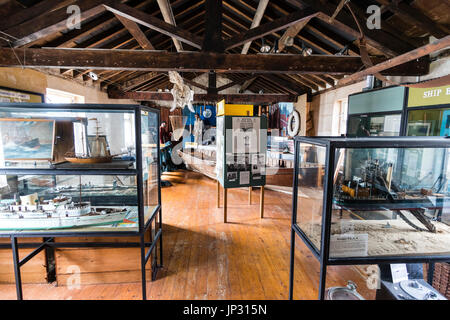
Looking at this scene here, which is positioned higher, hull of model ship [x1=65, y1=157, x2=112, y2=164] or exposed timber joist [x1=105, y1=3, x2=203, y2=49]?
exposed timber joist [x1=105, y1=3, x2=203, y2=49]

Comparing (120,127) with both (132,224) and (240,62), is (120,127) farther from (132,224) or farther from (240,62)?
(240,62)

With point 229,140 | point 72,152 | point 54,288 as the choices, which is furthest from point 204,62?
point 54,288

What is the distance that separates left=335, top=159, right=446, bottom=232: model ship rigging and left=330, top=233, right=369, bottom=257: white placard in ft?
1.46

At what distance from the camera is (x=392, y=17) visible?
3.50 metres

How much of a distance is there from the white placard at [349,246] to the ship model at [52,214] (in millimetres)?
1629

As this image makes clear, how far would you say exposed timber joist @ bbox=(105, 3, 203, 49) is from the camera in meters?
3.27

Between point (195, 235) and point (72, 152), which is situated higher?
point (72, 152)

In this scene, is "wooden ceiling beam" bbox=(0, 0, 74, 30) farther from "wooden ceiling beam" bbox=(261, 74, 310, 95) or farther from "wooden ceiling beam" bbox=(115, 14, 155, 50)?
"wooden ceiling beam" bbox=(261, 74, 310, 95)

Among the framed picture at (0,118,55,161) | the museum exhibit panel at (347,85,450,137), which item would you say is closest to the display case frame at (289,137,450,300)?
the museum exhibit panel at (347,85,450,137)

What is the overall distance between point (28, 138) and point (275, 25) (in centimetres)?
347

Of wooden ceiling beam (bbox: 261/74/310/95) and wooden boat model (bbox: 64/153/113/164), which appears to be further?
wooden ceiling beam (bbox: 261/74/310/95)
